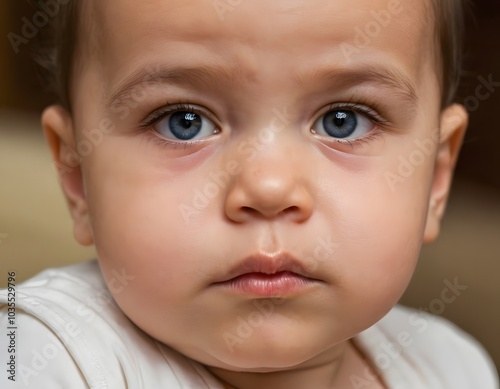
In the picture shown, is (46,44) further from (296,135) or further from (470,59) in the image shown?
(470,59)

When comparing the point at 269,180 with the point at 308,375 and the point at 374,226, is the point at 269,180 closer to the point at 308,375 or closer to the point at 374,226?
the point at 374,226

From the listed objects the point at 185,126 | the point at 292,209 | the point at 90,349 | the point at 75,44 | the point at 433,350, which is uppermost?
the point at 75,44

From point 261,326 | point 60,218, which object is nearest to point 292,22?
point 261,326

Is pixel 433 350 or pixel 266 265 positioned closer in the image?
pixel 266 265

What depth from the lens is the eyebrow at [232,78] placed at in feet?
2.71

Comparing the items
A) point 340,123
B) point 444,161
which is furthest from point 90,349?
point 444,161

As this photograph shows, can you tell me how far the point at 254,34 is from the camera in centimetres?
81

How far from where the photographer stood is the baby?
815 mm

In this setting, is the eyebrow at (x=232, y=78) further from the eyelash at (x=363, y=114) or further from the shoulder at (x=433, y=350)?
the shoulder at (x=433, y=350)

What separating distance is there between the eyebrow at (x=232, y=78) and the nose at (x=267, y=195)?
9 centimetres

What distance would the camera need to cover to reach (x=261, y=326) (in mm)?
846

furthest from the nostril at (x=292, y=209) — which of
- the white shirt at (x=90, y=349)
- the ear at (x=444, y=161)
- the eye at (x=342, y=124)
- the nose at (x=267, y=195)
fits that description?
the ear at (x=444, y=161)

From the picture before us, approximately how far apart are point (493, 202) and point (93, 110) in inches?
46.6

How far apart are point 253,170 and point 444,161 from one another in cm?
42
